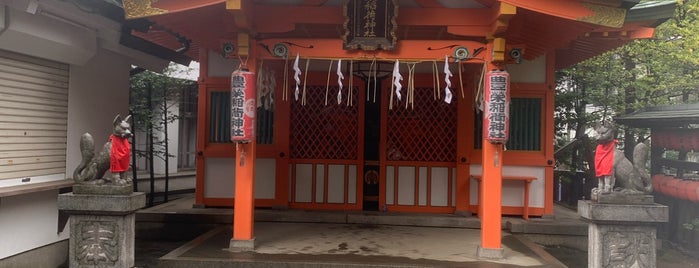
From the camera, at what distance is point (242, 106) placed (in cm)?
631

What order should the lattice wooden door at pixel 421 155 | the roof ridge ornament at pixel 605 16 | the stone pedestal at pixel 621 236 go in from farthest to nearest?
the lattice wooden door at pixel 421 155 → the roof ridge ornament at pixel 605 16 → the stone pedestal at pixel 621 236

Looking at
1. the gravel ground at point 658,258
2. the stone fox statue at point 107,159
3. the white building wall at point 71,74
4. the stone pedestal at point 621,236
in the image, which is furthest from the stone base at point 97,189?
the gravel ground at point 658,258

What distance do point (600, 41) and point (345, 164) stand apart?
5222mm

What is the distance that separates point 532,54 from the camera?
8023 millimetres

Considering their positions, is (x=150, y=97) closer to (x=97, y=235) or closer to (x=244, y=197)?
(x=244, y=197)

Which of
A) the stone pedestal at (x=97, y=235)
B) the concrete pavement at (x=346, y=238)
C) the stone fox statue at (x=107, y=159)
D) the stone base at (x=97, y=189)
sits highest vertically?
the stone fox statue at (x=107, y=159)

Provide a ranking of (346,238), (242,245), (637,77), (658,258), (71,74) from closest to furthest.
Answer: (242,245)
(71,74)
(346,238)
(658,258)
(637,77)

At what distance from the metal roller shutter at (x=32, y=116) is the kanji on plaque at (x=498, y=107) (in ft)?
21.5

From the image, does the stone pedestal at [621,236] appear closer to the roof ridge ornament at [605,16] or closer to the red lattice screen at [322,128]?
the roof ridge ornament at [605,16]

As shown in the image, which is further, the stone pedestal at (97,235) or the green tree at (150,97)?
the green tree at (150,97)

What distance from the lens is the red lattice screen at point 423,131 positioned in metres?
9.14

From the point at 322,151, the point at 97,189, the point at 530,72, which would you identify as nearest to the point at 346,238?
the point at 322,151

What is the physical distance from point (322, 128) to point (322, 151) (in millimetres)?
469

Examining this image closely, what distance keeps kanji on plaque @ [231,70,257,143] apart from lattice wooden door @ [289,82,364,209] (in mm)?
2910
